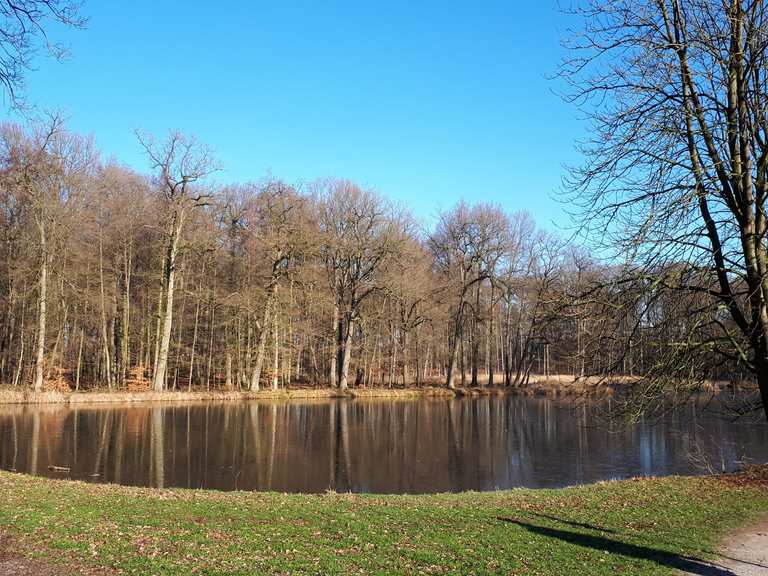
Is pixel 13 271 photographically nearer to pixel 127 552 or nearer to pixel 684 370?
pixel 127 552

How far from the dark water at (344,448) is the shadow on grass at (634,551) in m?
2.81

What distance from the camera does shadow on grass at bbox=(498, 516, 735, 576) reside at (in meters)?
7.51

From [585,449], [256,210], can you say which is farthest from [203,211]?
[585,449]

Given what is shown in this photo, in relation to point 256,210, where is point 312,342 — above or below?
below

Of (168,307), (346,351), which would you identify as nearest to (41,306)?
(168,307)

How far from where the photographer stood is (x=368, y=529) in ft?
29.0

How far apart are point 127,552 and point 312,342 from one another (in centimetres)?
4027

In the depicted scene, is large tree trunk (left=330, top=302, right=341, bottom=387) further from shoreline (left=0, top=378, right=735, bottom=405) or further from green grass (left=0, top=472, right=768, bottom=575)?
green grass (left=0, top=472, right=768, bottom=575)

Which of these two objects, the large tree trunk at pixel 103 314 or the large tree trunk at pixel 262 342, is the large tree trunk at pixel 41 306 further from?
the large tree trunk at pixel 262 342

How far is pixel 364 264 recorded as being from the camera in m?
46.2

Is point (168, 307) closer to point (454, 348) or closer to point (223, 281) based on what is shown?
point (223, 281)

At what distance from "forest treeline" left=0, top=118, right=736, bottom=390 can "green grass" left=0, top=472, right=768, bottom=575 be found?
19.0 meters

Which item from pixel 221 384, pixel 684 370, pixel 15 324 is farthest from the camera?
pixel 221 384

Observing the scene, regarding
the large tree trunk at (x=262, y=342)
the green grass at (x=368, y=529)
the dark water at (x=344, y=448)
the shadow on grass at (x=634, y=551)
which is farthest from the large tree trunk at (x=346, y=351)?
the shadow on grass at (x=634, y=551)
